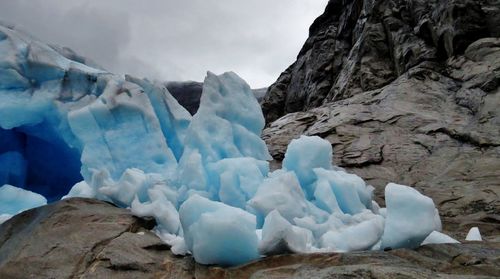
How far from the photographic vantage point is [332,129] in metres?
14.0

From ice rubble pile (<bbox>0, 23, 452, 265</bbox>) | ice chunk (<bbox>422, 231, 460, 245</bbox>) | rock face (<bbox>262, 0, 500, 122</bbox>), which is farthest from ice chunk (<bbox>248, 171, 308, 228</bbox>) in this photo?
rock face (<bbox>262, 0, 500, 122</bbox>)

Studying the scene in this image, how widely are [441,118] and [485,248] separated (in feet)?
29.8

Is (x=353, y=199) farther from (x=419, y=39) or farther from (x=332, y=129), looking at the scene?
(x=419, y=39)

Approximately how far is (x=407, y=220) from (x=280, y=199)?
1.65 m

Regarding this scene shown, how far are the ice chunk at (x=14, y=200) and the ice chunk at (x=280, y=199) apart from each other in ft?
15.4

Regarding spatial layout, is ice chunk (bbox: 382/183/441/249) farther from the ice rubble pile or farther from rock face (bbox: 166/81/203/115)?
rock face (bbox: 166/81/203/115)

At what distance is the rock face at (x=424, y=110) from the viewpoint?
10570mm

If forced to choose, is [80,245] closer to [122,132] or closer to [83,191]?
[83,191]

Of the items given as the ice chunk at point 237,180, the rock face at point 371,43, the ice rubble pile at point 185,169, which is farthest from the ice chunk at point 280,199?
the rock face at point 371,43

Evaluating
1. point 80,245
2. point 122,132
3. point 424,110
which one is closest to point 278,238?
point 80,245

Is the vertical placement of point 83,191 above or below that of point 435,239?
above

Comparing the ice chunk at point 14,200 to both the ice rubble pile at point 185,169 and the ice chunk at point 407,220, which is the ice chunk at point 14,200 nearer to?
the ice rubble pile at point 185,169

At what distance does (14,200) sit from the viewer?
8.22 metres

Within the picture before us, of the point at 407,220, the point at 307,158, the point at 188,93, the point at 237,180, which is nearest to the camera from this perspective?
the point at 407,220
